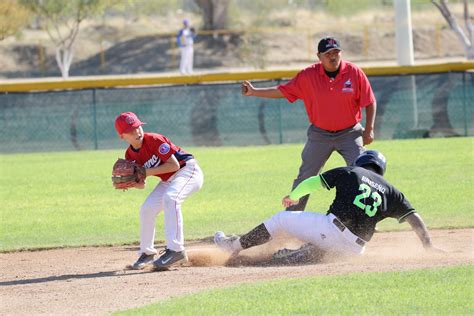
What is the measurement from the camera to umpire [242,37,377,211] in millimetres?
9805

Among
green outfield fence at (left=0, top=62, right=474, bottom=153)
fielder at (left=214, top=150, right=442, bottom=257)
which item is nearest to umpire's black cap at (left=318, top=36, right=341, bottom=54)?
fielder at (left=214, top=150, right=442, bottom=257)

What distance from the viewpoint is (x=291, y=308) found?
6.44 m

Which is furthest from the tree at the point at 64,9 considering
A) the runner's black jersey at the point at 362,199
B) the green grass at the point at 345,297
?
the green grass at the point at 345,297

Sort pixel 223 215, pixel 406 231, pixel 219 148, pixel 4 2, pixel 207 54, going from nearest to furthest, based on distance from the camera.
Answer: pixel 406 231
pixel 223 215
pixel 219 148
pixel 4 2
pixel 207 54

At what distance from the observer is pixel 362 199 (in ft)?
26.4

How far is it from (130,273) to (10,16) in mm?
31536

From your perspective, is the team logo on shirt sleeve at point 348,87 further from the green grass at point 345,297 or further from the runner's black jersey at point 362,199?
the green grass at point 345,297

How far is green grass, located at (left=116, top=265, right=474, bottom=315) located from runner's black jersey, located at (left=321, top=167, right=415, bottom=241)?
0.74 metres

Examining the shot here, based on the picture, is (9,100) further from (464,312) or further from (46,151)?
(464,312)

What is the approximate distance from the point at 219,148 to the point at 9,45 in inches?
1090

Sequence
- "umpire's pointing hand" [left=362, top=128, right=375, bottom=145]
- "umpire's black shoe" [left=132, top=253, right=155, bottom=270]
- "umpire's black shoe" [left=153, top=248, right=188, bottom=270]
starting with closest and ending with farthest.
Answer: "umpire's black shoe" [left=153, top=248, right=188, bottom=270], "umpire's black shoe" [left=132, top=253, right=155, bottom=270], "umpire's pointing hand" [left=362, top=128, right=375, bottom=145]

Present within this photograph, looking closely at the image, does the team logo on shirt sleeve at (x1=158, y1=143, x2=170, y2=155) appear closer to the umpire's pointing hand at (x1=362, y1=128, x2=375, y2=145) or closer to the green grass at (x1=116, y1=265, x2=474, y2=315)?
the green grass at (x1=116, y1=265, x2=474, y2=315)

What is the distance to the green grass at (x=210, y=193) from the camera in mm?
11672

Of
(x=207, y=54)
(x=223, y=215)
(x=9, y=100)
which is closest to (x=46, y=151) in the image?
(x=9, y=100)
